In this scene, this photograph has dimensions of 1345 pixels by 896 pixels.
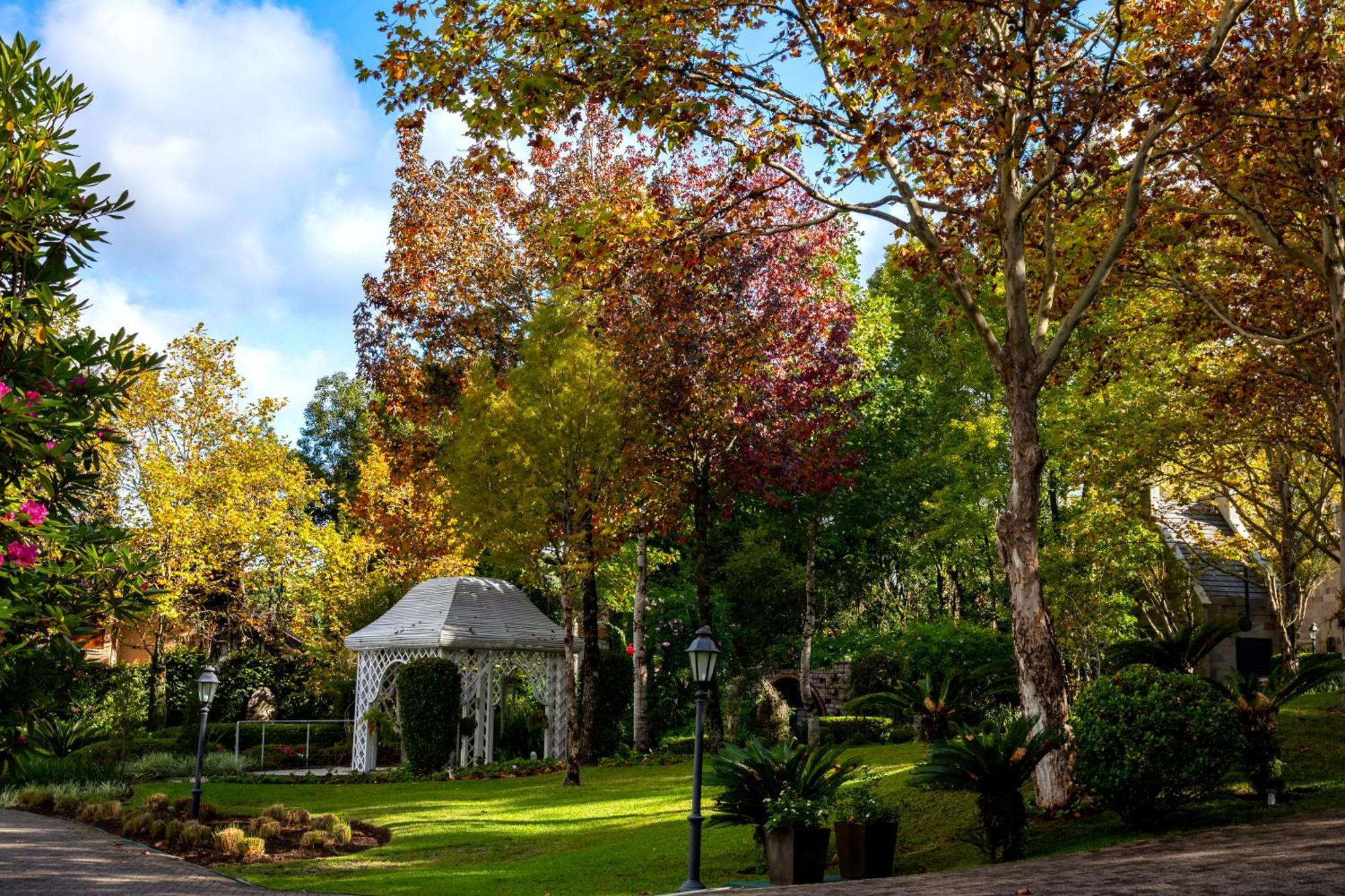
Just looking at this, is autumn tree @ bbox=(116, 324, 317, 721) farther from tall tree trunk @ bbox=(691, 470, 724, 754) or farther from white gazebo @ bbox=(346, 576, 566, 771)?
tall tree trunk @ bbox=(691, 470, 724, 754)

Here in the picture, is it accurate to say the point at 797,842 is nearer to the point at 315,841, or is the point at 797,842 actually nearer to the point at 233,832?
the point at 315,841

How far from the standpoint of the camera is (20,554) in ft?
22.9

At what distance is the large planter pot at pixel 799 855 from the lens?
31.2 feet

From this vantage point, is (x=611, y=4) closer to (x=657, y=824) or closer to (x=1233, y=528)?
(x=657, y=824)

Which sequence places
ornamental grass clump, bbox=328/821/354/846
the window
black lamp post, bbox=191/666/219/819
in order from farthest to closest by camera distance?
1. the window
2. black lamp post, bbox=191/666/219/819
3. ornamental grass clump, bbox=328/821/354/846

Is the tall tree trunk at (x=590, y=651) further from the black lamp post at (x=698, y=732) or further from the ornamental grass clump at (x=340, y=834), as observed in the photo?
the black lamp post at (x=698, y=732)

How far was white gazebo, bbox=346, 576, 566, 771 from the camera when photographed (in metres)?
22.5

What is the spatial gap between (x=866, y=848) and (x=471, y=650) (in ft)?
47.2

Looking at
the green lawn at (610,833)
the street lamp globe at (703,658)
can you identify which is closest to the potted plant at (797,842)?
the green lawn at (610,833)

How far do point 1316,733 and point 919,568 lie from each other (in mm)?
20425

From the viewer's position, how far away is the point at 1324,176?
1378cm

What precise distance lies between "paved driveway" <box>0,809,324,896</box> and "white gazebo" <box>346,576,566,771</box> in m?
8.76

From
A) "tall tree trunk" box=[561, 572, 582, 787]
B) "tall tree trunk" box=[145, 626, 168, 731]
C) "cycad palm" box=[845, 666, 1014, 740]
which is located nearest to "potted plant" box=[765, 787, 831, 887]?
"cycad palm" box=[845, 666, 1014, 740]

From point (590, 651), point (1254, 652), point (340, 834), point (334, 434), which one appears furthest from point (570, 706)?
point (334, 434)
